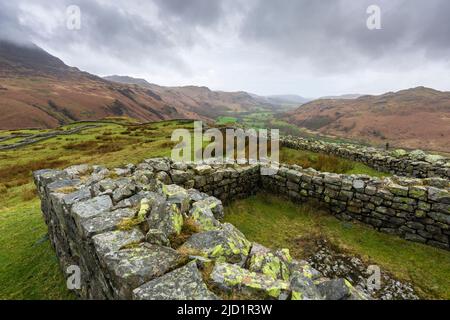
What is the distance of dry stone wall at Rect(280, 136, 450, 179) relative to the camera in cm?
1262

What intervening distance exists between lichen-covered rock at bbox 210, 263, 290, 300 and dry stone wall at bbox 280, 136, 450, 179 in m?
13.8

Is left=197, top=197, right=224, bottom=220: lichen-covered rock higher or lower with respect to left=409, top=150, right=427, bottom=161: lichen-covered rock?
lower

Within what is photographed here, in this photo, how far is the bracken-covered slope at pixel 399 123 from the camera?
67.8 m

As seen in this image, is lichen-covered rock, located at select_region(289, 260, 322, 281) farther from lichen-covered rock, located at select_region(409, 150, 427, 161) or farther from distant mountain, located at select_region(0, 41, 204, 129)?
distant mountain, located at select_region(0, 41, 204, 129)

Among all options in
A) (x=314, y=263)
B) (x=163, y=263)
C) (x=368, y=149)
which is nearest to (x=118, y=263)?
(x=163, y=263)

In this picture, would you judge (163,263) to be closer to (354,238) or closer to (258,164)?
(354,238)

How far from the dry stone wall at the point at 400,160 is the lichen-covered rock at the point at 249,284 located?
13.8 metres

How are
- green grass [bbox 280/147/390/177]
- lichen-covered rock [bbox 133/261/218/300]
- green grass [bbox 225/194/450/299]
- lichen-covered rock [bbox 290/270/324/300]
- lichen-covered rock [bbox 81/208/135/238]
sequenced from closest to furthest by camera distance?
lichen-covered rock [bbox 133/261/218/300], lichen-covered rock [bbox 290/270/324/300], lichen-covered rock [bbox 81/208/135/238], green grass [bbox 225/194/450/299], green grass [bbox 280/147/390/177]

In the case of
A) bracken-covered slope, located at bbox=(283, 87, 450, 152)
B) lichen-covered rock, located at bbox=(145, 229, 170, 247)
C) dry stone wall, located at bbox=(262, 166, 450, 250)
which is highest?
bracken-covered slope, located at bbox=(283, 87, 450, 152)

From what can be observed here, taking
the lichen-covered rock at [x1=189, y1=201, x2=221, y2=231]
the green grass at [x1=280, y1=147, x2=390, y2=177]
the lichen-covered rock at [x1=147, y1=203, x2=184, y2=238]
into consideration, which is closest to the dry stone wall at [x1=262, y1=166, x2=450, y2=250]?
the green grass at [x1=280, y1=147, x2=390, y2=177]

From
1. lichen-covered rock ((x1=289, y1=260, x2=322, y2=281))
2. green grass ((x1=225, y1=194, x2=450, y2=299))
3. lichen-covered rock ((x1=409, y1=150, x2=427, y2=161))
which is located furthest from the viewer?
lichen-covered rock ((x1=409, y1=150, x2=427, y2=161))

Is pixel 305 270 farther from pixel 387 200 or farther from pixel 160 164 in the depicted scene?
pixel 160 164

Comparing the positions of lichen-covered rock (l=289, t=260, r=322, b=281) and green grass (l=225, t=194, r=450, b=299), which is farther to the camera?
green grass (l=225, t=194, r=450, b=299)

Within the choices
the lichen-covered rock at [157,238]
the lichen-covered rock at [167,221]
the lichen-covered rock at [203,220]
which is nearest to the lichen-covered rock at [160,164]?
the lichen-covered rock at [203,220]
